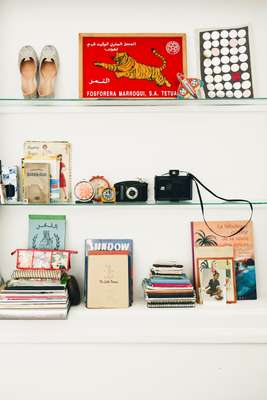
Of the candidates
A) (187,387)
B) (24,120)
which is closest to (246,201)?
(187,387)

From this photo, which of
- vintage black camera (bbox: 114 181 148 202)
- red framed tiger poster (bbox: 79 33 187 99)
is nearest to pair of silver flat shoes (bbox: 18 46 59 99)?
red framed tiger poster (bbox: 79 33 187 99)

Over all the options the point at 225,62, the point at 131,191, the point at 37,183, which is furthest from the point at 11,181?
the point at 225,62

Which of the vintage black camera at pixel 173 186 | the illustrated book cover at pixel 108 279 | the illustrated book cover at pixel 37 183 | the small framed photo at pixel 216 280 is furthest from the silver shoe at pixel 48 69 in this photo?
the small framed photo at pixel 216 280

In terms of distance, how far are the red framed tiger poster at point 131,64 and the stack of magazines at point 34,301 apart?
98 centimetres

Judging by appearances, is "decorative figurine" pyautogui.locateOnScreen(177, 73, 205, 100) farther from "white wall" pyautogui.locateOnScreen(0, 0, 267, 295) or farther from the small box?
the small box

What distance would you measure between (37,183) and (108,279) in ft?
1.92

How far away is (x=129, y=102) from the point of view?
1947 mm

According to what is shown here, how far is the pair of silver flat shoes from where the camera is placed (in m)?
1.88

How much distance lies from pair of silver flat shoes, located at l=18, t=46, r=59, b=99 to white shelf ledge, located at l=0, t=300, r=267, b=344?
109 centimetres

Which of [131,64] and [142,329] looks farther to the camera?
[131,64]

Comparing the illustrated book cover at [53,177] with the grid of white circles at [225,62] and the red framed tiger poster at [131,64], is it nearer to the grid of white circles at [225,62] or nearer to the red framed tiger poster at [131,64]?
the red framed tiger poster at [131,64]

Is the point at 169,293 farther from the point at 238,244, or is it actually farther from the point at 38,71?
the point at 38,71

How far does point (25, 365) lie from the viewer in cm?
152

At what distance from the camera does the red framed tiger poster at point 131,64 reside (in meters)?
1.95
